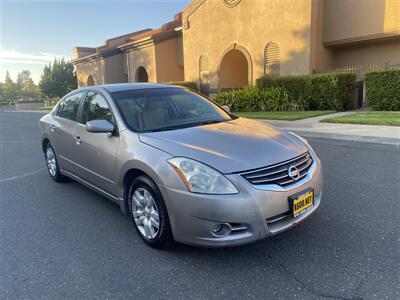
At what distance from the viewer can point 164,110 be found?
3.92 meters

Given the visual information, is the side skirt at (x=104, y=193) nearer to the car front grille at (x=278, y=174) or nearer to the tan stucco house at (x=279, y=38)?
the car front grille at (x=278, y=174)

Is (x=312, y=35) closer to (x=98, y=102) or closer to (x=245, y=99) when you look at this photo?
(x=245, y=99)

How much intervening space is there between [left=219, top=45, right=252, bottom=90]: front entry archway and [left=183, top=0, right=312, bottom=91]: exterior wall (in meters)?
0.42

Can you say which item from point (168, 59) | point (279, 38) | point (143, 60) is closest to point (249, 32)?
point (279, 38)

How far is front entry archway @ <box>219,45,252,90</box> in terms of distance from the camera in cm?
1990

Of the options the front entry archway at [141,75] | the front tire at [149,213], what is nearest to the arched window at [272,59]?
the front entry archway at [141,75]

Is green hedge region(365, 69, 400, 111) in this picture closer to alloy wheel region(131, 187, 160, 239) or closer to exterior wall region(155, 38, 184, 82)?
alloy wheel region(131, 187, 160, 239)

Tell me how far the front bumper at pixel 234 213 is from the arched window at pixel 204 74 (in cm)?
1846

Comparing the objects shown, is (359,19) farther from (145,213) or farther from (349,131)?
(145,213)

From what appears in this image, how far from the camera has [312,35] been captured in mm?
15469

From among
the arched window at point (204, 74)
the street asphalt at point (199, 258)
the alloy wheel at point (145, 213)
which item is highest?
the arched window at point (204, 74)

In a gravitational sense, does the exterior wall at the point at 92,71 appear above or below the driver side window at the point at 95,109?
above

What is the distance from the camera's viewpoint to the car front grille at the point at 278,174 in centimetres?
262

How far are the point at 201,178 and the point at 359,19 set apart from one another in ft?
53.8
